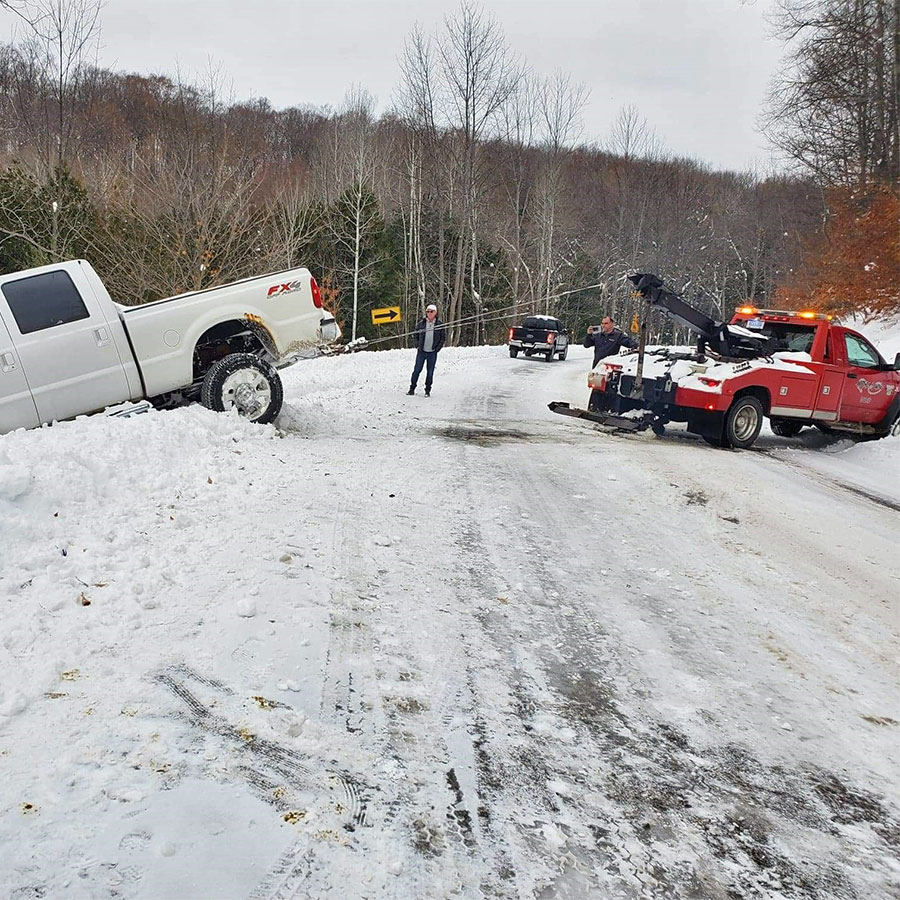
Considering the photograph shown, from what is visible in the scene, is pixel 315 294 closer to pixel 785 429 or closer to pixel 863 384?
pixel 863 384

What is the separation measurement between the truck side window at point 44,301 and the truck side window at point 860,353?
10.2m

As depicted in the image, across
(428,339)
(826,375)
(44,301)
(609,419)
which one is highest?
(44,301)

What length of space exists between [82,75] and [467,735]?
21310 mm

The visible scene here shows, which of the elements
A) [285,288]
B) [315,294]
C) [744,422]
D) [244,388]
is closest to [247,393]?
[244,388]

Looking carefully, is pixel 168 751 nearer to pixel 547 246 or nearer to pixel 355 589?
pixel 355 589

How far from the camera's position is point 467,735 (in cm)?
287

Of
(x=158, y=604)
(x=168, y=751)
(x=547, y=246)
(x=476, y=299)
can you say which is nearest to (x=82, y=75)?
(x=158, y=604)

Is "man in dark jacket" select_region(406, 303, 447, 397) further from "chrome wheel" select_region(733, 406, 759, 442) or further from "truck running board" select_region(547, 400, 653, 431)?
"chrome wheel" select_region(733, 406, 759, 442)

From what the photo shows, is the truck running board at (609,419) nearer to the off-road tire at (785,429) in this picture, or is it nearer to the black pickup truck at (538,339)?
the off-road tire at (785,429)

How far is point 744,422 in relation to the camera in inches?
389

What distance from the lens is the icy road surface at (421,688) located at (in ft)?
7.31

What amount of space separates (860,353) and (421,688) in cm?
1026

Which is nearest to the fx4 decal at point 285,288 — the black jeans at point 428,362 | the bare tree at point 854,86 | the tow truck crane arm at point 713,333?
the black jeans at point 428,362

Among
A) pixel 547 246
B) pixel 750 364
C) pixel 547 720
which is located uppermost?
pixel 547 246
